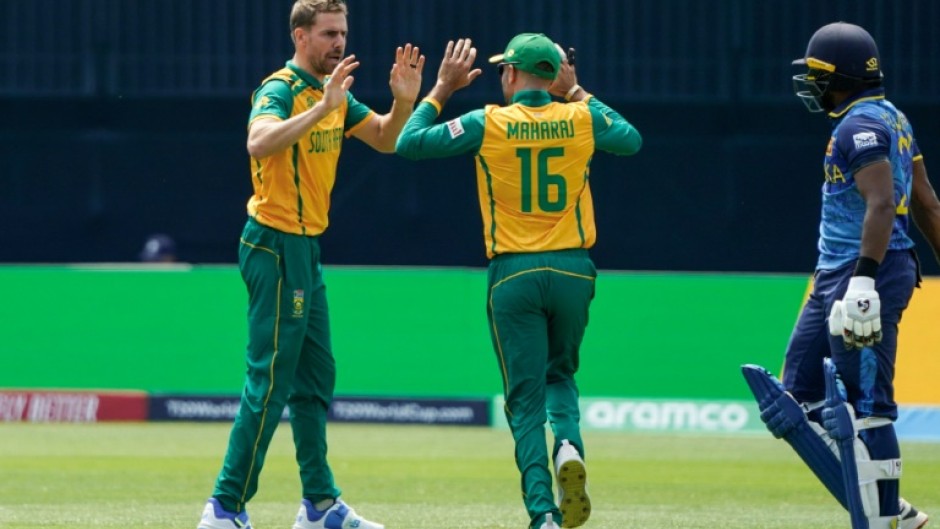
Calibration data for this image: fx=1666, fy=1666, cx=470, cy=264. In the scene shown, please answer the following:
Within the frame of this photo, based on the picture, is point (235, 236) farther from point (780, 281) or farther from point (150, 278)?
point (780, 281)

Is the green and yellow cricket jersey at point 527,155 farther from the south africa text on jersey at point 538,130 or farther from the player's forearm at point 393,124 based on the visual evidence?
the player's forearm at point 393,124

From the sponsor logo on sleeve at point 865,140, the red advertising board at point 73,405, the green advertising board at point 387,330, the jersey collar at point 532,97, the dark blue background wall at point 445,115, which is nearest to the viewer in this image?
the sponsor logo on sleeve at point 865,140

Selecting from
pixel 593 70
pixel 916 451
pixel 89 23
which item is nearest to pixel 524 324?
pixel 916 451

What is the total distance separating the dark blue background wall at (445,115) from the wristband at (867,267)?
42.7 feet

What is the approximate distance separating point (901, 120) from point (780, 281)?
7353mm

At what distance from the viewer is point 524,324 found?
6934 millimetres

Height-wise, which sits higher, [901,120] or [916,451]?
[901,120]

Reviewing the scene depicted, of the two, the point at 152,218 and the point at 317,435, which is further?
the point at 152,218

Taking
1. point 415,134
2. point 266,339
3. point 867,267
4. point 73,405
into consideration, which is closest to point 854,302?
point 867,267

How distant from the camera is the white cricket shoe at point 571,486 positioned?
6.79 meters

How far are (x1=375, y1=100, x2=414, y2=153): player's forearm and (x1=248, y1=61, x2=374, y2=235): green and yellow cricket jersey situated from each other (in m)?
0.42

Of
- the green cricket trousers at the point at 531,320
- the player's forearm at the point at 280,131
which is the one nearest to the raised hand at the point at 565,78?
the green cricket trousers at the point at 531,320

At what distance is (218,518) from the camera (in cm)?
707

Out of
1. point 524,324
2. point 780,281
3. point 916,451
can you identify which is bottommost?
point 916,451
